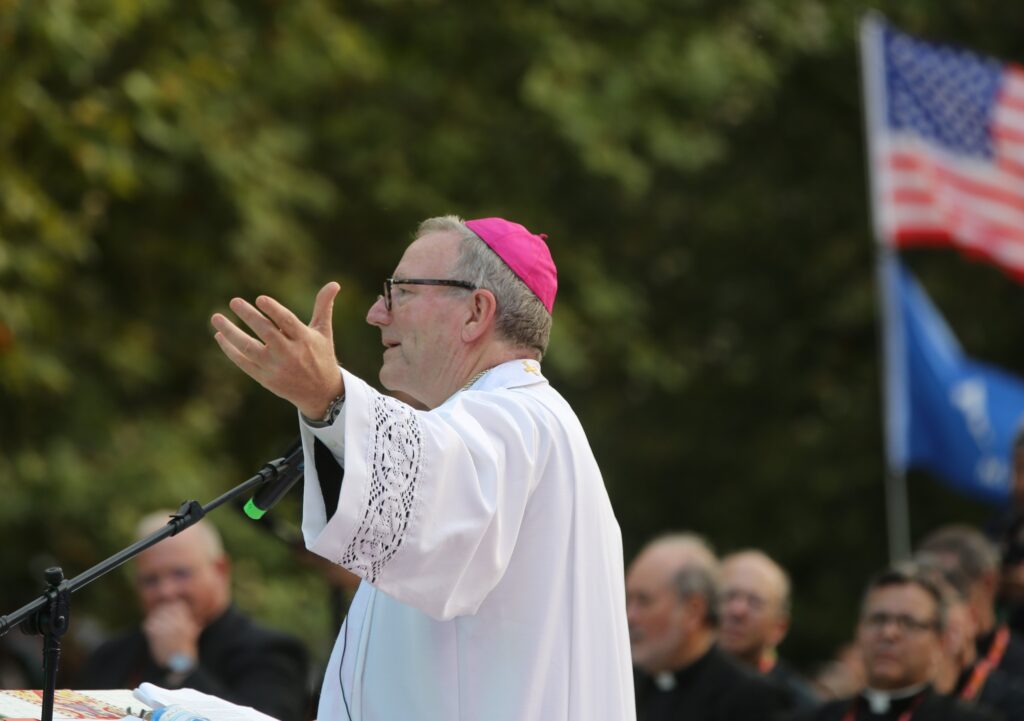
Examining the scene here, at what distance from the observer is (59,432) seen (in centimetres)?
962

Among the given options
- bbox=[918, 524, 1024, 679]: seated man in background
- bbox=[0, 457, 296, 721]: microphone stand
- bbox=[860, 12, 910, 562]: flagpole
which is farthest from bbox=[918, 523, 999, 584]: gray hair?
bbox=[0, 457, 296, 721]: microphone stand

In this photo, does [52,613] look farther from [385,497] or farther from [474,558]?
[474,558]

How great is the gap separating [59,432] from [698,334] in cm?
815

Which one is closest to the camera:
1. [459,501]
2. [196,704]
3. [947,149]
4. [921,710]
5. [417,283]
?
[459,501]

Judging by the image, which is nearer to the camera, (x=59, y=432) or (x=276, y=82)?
(x=59, y=432)

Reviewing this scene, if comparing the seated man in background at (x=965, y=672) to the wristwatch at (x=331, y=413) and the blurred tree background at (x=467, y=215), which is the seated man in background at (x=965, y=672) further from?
the wristwatch at (x=331, y=413)

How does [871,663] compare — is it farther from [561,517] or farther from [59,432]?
[59,432]

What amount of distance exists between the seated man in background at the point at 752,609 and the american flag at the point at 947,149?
11.4ft

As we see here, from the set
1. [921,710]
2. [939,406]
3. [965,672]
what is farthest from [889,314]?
[921,710]

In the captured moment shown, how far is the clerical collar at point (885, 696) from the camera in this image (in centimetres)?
654

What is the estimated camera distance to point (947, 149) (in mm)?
10859

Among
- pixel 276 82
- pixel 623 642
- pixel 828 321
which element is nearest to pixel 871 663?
pixel 623 642

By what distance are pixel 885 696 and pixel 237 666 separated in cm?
256

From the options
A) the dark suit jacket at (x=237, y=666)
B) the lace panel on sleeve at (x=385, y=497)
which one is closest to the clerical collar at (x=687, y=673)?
the dark suit jacket at (x=237, y=666)
